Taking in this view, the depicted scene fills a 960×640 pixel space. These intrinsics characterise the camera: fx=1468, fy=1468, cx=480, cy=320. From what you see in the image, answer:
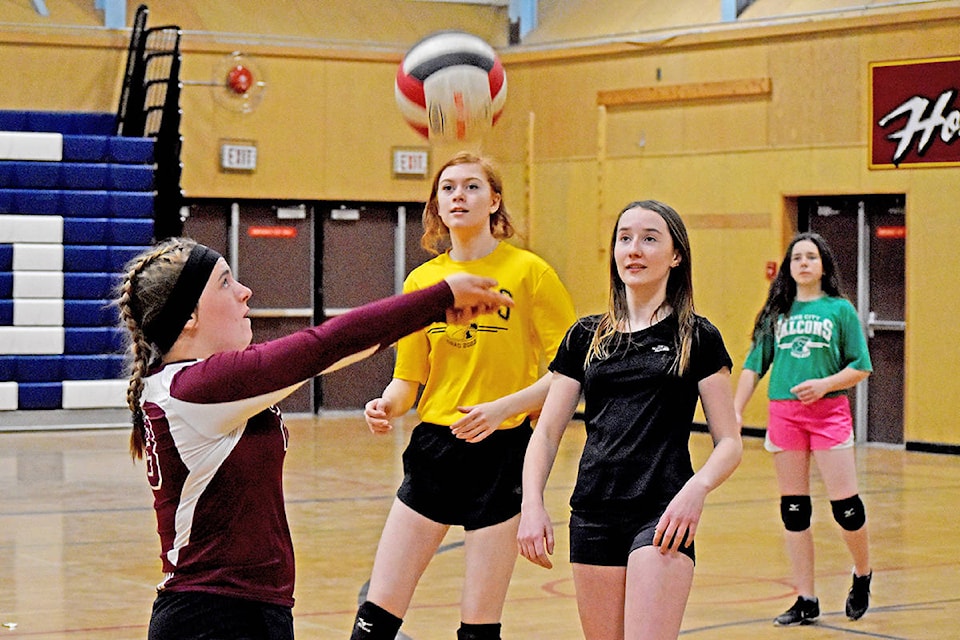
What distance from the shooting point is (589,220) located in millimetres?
16406

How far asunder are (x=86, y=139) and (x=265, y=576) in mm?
12835

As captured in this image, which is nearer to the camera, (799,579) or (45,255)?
(799,579)

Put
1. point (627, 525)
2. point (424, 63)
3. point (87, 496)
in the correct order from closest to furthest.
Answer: point (627, 525), point (424, 63), point (87, 496)

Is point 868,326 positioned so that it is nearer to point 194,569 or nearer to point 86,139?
point 86,139

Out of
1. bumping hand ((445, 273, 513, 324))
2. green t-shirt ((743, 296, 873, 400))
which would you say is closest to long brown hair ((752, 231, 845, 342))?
green t-shirt ((743, 296, 873, 400))

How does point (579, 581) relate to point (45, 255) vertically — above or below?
below

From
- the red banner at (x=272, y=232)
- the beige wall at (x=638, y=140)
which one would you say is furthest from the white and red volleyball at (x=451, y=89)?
the red banner at (x=272, y=232)

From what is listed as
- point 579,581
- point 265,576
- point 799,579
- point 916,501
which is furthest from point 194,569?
point 916,501

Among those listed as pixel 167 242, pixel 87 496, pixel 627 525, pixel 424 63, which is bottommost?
pixel 87 496

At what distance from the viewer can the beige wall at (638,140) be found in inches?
550

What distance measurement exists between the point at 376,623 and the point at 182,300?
1.86 metres

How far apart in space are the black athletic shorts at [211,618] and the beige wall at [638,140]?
1191 cm

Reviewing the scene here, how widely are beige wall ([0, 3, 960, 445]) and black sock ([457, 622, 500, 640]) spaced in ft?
33.7

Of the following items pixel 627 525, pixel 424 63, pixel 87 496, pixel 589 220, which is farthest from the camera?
pixel 589 220
